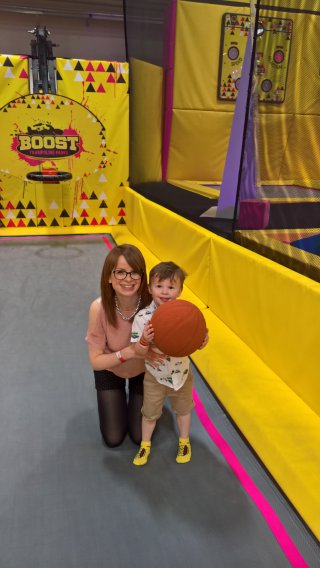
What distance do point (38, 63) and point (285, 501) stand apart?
4982mm

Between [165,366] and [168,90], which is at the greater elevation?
[168,90]

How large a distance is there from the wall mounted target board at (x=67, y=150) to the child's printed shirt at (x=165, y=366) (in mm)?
3749

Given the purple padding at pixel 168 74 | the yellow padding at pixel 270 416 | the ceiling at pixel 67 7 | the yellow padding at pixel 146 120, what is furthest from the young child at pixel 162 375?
the ceiling at pixel 67 7

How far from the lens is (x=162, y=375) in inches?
57.7

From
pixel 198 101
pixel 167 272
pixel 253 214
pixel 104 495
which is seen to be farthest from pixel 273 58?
pixel 198 101

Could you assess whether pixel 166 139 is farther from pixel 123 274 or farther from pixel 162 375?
pixel 162 375

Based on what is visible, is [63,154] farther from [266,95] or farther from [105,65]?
[266,95]

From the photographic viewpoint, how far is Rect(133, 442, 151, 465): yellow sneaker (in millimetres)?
1544

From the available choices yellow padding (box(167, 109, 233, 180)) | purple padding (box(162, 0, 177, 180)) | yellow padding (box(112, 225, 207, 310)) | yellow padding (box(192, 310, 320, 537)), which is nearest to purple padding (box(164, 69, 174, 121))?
purple padding (box(162, 0, 177, 180))

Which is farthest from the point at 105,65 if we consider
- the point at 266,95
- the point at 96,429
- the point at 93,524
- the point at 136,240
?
the point at 93,524

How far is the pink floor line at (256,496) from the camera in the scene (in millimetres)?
1209

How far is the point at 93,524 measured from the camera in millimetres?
1300

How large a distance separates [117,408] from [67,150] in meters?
4.20

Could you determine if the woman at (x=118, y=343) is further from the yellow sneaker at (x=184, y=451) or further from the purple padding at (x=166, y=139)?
the purple padding at (x=166, y=139)
